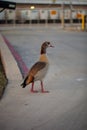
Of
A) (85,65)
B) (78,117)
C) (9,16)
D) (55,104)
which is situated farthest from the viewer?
(9,16)

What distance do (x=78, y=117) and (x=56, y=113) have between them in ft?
1.62

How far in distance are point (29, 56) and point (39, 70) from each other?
29.6 feet

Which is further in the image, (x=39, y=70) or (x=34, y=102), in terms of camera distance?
(x=39, y=70)

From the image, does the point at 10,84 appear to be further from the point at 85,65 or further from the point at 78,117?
the point at 85,65

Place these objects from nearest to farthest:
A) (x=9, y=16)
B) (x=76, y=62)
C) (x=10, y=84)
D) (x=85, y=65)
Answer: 1. (x=10, y=84)
2. (x=85, y=65)
3. (x=76, y=62)
4. (x=9, y=16)

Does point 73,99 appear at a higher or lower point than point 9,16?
higher

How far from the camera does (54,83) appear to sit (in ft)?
38.1

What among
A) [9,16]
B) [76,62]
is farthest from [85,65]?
[9,16]

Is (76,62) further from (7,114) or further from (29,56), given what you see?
(7,114)

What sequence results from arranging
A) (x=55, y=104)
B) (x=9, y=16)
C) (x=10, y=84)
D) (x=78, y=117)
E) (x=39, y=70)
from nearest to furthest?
(x=78, y=117) < (x=55, y=104) < (x=39, y=70) < (x=10, y=84) < (x=9, y=16)

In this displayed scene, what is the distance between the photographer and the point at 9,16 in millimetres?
68688

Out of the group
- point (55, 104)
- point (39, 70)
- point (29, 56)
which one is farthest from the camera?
point (29, 56)

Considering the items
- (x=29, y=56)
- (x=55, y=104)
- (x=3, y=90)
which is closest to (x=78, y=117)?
(x=55, y=104)

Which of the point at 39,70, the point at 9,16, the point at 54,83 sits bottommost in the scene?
the point at 9,16
